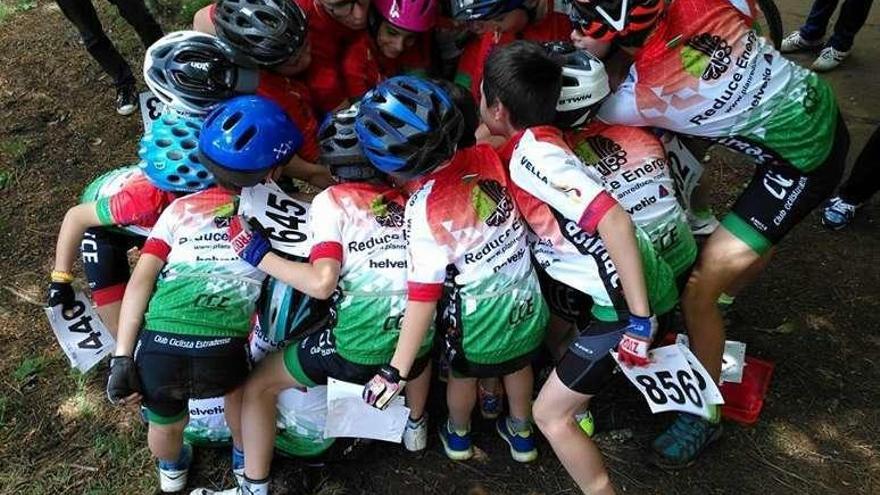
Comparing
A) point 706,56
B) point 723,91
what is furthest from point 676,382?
point 706,56

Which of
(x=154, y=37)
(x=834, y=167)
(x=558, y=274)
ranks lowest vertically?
(x=154, y=37)

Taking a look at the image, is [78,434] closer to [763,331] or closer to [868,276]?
[763,331]

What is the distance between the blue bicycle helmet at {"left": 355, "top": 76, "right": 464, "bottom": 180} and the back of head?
0.36ft

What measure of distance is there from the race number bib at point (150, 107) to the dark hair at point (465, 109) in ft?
5.22

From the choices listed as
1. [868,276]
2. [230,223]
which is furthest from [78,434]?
[868,276]

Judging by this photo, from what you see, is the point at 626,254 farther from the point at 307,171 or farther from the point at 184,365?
the point at 184,365

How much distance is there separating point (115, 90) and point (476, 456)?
482cm

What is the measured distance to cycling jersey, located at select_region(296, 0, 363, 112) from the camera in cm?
Result: 387

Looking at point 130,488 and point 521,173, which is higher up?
point 521,173

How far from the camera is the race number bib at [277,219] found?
3217 millimetres

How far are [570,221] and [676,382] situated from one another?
29.6 inches

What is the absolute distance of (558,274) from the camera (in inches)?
125

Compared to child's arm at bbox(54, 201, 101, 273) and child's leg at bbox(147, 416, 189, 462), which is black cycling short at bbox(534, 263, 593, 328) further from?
child's arm at bbox(54, 201, 101, 273)

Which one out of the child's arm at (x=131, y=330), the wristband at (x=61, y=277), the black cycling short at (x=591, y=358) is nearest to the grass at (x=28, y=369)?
the wristband at (x=61, y=277)
